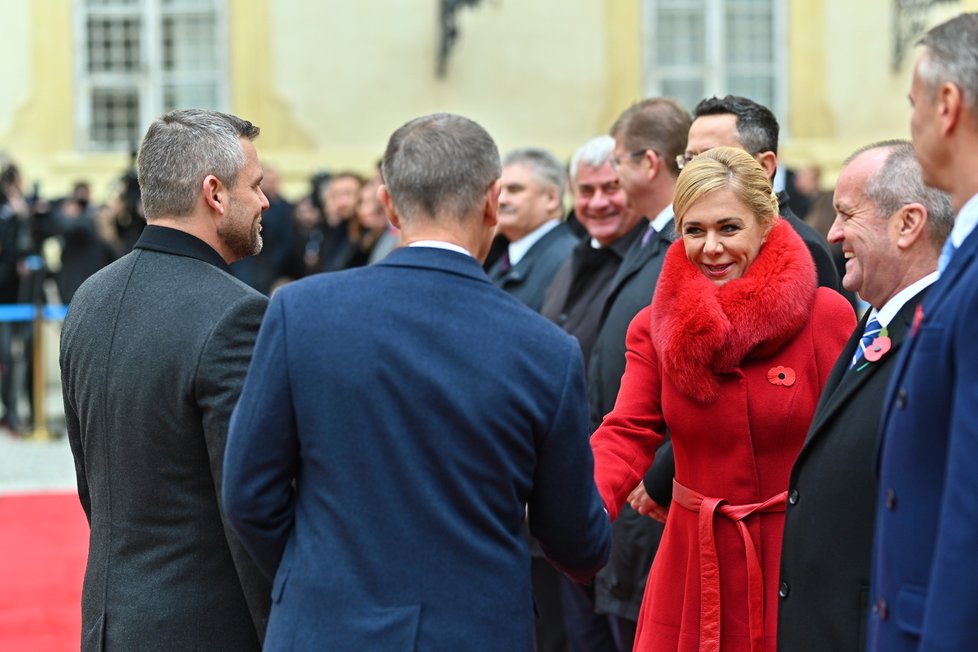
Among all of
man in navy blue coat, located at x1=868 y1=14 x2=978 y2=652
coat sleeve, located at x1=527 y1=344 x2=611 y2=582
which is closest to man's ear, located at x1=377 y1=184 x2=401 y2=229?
coat sleeve, located at x1=527 y1=344 x2=611 y2=582

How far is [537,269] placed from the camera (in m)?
6.41

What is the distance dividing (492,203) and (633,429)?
106 cm

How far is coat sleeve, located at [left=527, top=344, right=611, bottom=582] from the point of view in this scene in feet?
9.65

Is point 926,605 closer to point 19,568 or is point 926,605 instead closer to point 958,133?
point 958,133

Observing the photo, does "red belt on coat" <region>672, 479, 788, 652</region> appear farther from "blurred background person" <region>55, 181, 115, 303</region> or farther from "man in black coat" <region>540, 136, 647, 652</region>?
"blurred background person" <region>55, 181, 115, 303</region>

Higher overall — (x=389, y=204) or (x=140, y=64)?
(x=140, y=64)

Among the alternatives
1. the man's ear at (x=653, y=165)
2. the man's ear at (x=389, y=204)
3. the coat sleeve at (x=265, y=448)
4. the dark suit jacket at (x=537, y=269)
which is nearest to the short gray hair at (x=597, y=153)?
the dark suit jacket at (x=537, y=269)

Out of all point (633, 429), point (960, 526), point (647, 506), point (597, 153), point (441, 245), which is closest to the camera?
point (960, 526)

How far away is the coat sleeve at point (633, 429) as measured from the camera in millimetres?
3824

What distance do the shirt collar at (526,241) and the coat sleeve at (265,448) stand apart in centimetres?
369

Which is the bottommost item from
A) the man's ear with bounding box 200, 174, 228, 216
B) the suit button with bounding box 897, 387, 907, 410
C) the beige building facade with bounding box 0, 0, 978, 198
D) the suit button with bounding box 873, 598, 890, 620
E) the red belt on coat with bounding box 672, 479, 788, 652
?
the red belt on coat with bounding box 672, 479, 788, 652

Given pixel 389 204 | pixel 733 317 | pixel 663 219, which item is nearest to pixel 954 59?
pixel 389 204

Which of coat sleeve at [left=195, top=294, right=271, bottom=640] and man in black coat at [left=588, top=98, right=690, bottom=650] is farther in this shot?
man in black coat at [left=588, top=98, right=690, bottom=650]

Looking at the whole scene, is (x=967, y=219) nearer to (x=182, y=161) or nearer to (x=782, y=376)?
(x=782, y=376)
